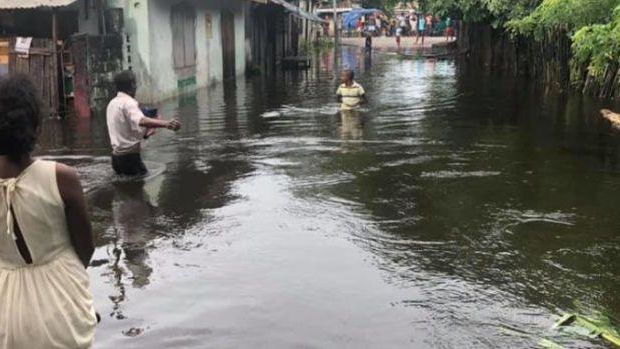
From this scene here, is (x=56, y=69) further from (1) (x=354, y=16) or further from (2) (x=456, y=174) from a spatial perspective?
(1) (x=354, y=16)

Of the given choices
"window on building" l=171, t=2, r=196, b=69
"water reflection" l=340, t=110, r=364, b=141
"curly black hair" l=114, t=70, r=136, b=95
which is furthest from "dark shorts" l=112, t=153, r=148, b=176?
"window on building" l=171, t=2, r=196, b=69

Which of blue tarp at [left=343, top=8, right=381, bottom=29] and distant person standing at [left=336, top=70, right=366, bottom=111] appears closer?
distant person standing at [left=336, top=70, right=366, bottom=111]

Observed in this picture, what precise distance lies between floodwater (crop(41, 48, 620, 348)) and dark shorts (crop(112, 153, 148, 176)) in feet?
0.53

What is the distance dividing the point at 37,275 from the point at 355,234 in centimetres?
428

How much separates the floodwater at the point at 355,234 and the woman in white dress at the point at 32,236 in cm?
183

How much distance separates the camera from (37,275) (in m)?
2.78

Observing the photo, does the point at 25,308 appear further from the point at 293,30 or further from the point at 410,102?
the point at 293,30

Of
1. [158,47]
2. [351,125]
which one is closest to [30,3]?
[158,47]

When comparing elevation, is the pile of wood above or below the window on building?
below

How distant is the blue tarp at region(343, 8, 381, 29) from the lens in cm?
5778

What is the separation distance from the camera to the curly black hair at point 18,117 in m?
2.68

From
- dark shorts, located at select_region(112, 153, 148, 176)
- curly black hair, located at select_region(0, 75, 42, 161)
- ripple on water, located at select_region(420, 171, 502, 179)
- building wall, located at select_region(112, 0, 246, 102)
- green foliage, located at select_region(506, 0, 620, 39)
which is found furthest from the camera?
building wall, located at select_region(112, 0, 246, 102)

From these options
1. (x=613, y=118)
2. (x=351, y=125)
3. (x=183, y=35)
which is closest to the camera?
(x=613, y=118)

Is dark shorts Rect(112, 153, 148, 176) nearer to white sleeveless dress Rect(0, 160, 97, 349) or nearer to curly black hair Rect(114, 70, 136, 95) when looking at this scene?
curly black hair Rect(114, 70, 136, 95)
